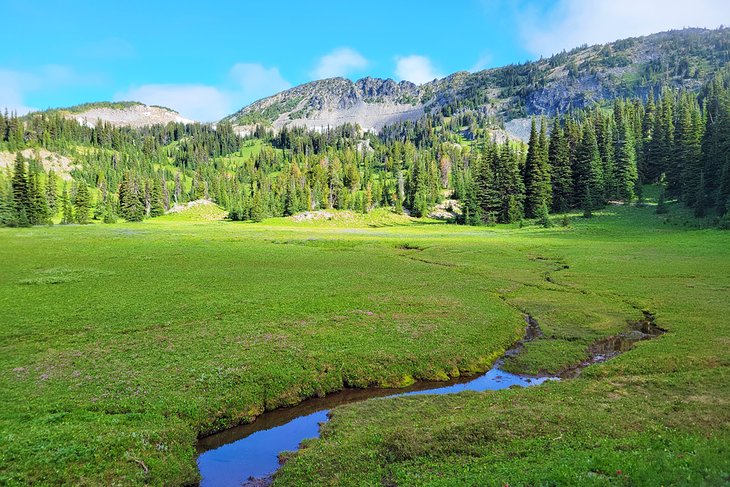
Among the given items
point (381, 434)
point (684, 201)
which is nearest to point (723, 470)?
point (381, 434)

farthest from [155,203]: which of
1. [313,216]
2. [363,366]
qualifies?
[363,366]

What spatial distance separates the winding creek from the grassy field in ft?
2.28

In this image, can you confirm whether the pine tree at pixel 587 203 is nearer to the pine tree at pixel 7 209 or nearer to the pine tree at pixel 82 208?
the pine tree at pixel 7 209

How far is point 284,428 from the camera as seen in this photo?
2023 cm

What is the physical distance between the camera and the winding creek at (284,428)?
55.3ft

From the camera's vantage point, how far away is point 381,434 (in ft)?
56.9

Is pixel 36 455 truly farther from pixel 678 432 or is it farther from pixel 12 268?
pixel 12 268

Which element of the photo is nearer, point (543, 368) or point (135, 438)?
point (135, 438)

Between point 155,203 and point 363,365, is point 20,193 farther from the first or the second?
point 363,365

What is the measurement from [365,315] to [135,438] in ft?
67.9

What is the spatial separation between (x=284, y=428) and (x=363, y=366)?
264 inches

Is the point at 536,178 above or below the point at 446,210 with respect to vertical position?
above

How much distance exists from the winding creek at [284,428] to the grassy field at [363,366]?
69cm

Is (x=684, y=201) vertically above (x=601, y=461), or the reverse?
(x=684, y=201)
